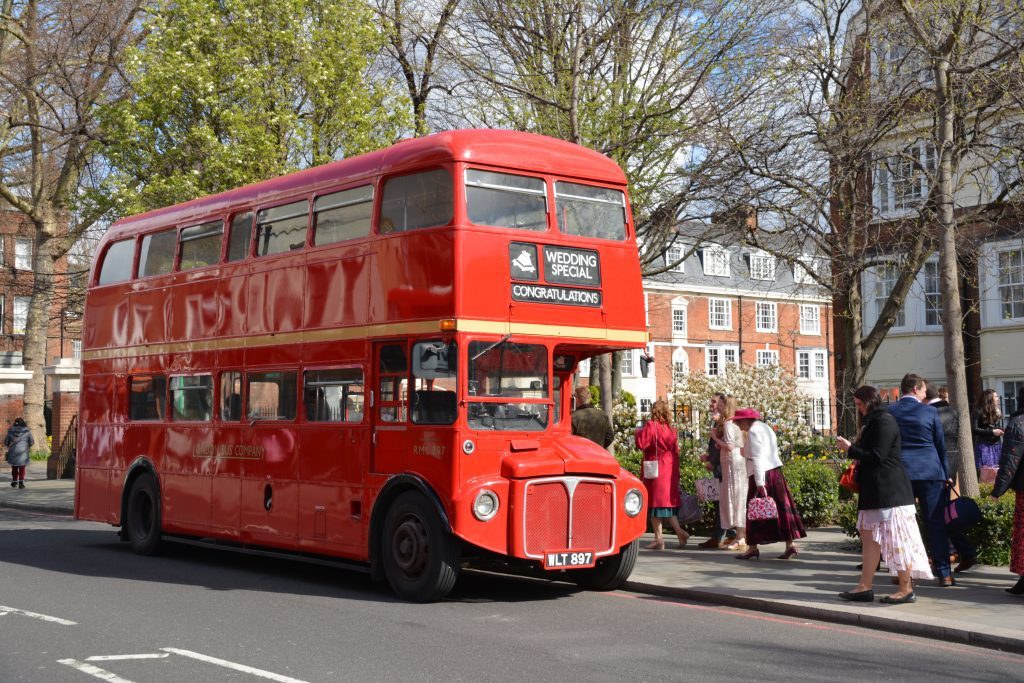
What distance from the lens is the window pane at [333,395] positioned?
11812 millimetres

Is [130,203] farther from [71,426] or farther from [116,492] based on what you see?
[71,426]

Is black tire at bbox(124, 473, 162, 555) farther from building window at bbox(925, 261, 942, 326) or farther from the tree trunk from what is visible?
building window at bbox(925, 261, 942, 326)

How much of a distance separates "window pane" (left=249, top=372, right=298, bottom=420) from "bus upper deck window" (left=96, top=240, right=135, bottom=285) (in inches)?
143

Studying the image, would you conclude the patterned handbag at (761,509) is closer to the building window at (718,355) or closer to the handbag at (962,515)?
the handbag at (962,515)

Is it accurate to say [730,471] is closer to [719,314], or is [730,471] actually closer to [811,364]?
[719,314]

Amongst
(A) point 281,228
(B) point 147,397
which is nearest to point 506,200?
(A) point 281,228

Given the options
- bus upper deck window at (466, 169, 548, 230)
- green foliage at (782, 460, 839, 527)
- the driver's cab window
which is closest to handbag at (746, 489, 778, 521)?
green foliage at (782, 460, 839, 527)

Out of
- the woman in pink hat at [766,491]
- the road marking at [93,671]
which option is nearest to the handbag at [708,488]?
the woman in pink hat at [766,491]

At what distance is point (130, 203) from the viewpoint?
21109mm

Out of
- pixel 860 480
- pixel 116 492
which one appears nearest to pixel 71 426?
pixel 116 492

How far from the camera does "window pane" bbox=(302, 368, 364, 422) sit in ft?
38.8

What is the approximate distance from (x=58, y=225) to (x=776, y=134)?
83.6 feet

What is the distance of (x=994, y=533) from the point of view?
12164mm

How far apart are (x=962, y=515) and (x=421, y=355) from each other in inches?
218
